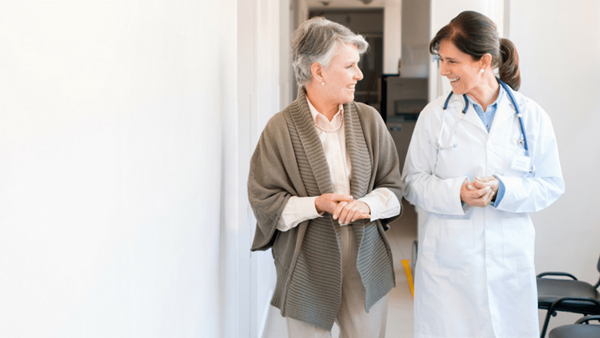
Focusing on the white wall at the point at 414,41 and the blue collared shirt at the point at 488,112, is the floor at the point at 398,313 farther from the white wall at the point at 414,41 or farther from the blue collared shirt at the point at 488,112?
the white wall at the point at 414,41

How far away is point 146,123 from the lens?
1.10 meters

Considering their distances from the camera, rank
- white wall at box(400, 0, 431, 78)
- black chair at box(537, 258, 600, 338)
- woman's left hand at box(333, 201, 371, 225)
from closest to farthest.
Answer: woman's left hand at box(333, 201, 371, 225) → black chair at box(537, 258, 600, 338) → white wall at box(400, 0, 431, 78)

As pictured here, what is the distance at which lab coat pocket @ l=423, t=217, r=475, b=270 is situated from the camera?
2016 mm

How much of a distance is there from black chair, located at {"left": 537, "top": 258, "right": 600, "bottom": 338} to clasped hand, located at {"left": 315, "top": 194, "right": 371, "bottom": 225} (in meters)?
1.36

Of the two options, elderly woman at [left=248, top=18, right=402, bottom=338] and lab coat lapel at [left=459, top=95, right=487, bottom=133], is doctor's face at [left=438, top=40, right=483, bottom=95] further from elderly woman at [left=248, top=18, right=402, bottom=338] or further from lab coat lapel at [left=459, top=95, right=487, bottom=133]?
elderly woman at [left=248, top=18, right=402, bottom=338]

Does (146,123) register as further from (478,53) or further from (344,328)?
(478,53)

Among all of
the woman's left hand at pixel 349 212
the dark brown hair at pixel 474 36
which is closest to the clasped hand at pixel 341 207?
the woman's left hand at pixel 349 212

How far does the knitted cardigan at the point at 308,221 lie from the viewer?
185 cm

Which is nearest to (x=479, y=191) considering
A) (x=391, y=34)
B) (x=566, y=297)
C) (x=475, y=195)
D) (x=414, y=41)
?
(x=475, y=195)

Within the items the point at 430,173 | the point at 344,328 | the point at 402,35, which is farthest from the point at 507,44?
the point at 402,35

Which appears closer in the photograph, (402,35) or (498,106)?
(498,106)

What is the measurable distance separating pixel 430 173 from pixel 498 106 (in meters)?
0.37

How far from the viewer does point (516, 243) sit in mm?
2035

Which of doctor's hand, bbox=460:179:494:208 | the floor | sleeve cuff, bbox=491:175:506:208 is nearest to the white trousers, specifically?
doctor's hand, bbox=460:179:494:208
